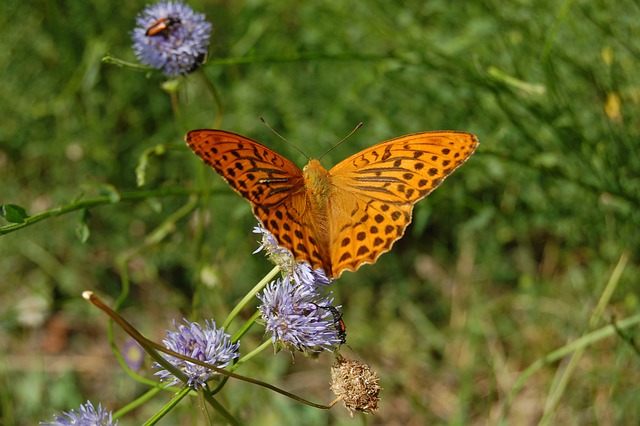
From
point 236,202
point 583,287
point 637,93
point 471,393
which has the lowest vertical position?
point 471,393

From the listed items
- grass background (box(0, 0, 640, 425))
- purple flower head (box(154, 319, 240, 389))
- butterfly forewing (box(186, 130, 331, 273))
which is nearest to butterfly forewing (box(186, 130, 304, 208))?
butterfly forewing (box(186, 130, 331, 273))

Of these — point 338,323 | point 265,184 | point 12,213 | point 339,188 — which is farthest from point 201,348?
point 339,188

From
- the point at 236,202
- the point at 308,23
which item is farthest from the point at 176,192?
the point at 308,23

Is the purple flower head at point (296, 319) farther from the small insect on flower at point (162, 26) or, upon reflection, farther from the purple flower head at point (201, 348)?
the small insect on flower at point (162, 26)

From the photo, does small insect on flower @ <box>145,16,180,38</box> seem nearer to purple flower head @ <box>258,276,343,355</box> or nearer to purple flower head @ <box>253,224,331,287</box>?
purple flower head @ <box>253,224,331,287</box>

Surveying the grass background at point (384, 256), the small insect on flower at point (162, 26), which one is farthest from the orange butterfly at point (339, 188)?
the grass background at point (384, 256)

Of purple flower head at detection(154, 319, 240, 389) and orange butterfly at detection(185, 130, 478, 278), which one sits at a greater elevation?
orange butterfly at detection(185, 130, 478, 278)

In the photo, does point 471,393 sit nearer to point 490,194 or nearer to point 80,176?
point 490,194
